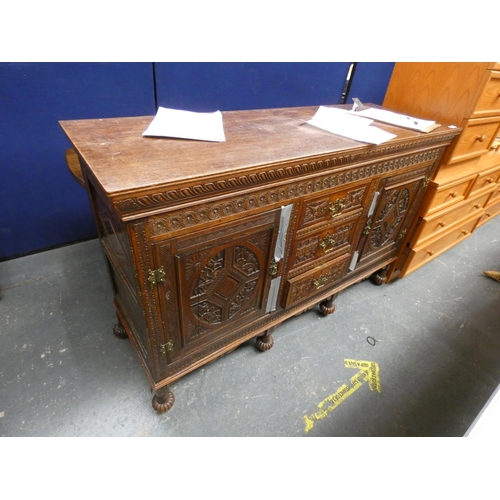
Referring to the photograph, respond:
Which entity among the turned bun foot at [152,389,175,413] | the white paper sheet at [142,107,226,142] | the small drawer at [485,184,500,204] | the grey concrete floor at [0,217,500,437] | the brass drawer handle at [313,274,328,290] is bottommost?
the grey concrete floor at [0,217,500,437]

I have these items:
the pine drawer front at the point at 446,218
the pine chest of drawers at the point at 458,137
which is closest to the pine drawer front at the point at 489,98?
the pine chest of drawers at the point at 458,137

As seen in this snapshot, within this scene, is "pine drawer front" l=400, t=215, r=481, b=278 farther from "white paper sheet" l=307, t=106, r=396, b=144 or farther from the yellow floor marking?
"white paper sheet" l=307, t=106, r=396, b=144

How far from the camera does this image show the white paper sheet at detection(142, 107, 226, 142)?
859 mm

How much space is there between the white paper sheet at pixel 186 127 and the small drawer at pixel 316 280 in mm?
600

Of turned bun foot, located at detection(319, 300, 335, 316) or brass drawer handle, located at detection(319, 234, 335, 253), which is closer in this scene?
brass drawer handle, located at detection(319, 234, 335, 253)

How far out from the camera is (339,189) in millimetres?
1021

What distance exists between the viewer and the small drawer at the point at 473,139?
53.2 inches

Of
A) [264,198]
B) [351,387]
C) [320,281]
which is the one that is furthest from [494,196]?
[264,198]

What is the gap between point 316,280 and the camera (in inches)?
50.0

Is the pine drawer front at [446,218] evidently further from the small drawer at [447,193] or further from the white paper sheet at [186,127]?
the white paper sheet at [186,127]

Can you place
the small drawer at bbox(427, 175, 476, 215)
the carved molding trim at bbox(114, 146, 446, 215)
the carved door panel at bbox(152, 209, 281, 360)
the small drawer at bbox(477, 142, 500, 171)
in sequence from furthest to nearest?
the small drawer at bbox(477, 142, 500, 171)
the small drawer at bbox(427, 175, 476, 215)
the carved door panel at bbox(152, 209, 281, 360)
the carved molding trim at bbox(114, 146, 446, 215)

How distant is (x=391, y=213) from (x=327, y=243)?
1.45 ft

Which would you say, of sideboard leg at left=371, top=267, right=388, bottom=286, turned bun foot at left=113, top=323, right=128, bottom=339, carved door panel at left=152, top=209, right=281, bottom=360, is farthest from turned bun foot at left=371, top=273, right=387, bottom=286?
turned bun foot at left=113, top=323, right=128, bottom=339

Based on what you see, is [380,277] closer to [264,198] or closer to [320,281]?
[320,281]
